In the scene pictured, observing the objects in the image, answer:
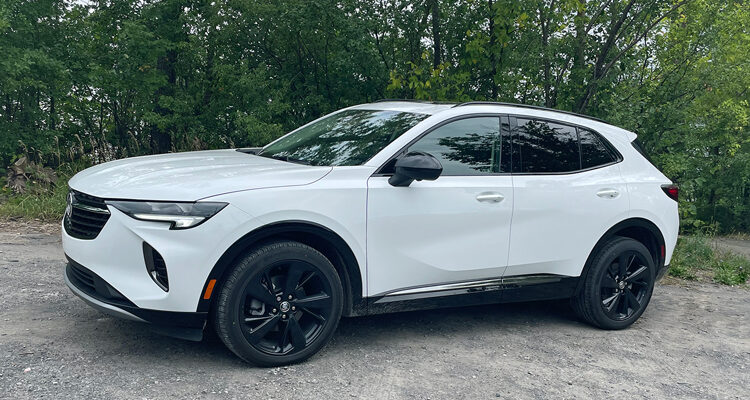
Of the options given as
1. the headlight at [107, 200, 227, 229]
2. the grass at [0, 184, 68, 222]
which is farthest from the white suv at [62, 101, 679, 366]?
the grass at [0, 184, 68, 222]

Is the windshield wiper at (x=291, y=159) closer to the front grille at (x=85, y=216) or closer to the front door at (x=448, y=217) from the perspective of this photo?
the front door at (x=448, y=217)

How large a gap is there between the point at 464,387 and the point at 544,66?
7.10 m

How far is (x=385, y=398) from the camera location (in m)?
3.87

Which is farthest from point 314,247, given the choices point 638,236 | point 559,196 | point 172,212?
point 638,236

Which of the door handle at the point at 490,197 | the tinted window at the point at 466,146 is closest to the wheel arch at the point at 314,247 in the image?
the tinted window at the point at 466,146

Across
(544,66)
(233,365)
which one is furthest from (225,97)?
(233,365)

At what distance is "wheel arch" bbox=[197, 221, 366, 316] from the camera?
393cm

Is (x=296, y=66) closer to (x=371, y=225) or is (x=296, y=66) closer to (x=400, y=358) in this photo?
(x=371, y=225)

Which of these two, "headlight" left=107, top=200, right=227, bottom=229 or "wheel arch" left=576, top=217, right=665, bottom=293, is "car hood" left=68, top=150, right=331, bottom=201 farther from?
"wheel arch" left=576, top=217, right=665, bottom=293

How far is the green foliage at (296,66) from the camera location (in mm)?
9938

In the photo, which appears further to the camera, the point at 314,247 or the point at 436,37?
the point at 436,37

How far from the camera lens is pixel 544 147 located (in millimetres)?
5242

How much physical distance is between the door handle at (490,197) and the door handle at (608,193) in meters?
0.97

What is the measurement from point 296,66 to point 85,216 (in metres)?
7.04
